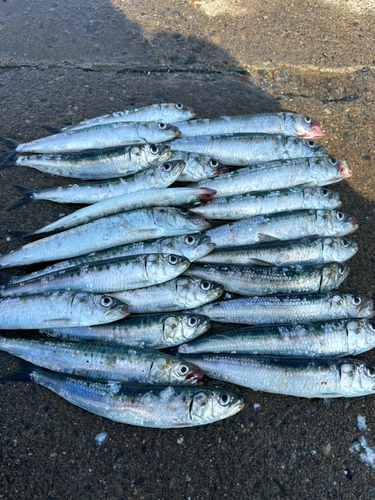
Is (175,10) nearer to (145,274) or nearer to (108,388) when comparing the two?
(145,274)

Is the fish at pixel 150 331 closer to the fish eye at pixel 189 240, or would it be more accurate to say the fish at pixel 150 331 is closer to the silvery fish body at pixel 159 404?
the silvery fish body at pixel 159 404

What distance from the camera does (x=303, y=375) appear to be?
121 inches

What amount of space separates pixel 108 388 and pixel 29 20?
7066mm

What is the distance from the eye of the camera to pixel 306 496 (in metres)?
2.93

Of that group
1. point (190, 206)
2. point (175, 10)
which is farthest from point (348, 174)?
point (175, 10)

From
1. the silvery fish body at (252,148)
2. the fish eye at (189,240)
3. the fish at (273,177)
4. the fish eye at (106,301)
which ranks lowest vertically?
the fish eye at (106,301)

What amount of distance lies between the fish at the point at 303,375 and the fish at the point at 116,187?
212cm

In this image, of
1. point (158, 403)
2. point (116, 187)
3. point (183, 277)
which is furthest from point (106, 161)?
point (158, 403)

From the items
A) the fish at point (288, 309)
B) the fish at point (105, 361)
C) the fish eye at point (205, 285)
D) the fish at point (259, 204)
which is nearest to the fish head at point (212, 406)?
the fish at point (105, 361)

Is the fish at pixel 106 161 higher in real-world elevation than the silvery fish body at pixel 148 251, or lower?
higher

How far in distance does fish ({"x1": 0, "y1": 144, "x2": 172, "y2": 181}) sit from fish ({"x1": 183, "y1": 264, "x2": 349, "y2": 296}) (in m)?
1.53

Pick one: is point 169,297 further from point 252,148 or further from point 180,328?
point 252,148

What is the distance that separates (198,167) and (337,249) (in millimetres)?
1806

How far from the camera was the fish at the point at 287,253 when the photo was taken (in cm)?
378
